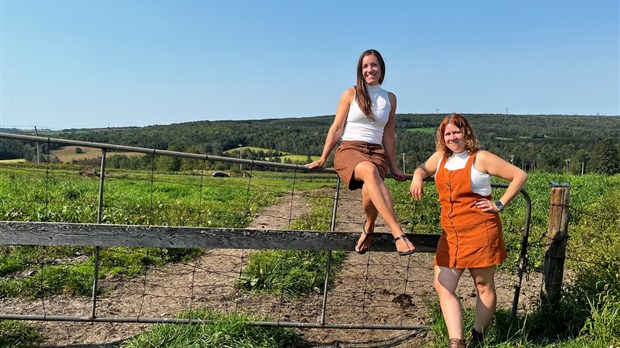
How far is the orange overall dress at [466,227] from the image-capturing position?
131 inches

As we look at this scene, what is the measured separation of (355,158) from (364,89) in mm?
623

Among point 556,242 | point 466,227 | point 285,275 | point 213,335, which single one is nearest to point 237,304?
point 285,275

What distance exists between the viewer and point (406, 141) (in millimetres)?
99000

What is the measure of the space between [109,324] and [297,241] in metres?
2.16

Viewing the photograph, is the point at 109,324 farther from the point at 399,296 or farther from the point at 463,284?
the point at 463,284

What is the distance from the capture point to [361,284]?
6.23 metres

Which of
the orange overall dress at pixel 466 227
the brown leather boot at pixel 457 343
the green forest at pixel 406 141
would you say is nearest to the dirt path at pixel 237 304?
A: the brown leather boot at pixel 457 343

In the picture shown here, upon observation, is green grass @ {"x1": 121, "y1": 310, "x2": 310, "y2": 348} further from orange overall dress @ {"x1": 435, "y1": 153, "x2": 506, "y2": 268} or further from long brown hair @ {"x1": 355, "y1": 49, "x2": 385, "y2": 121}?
long brown hair @ {"x1": 355, "y1": 49, "x2": 385, "y2": 121}

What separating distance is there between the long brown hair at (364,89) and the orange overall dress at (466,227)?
79cm

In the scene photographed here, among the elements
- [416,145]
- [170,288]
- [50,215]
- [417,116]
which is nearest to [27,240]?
[170,288]

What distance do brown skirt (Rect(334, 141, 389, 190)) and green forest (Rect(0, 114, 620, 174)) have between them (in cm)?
1363

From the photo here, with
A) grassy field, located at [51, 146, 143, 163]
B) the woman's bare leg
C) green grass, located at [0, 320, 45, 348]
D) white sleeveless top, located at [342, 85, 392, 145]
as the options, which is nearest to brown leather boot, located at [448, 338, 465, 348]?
the woman's bare leg

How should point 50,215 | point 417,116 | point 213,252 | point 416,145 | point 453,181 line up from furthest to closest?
point 417,116 < point 416,145 < point 50,215 < point 213,252 < point 453,181

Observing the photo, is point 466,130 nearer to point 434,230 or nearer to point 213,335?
point 213,335
